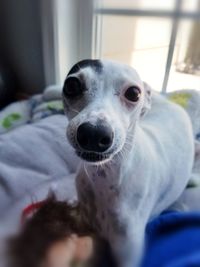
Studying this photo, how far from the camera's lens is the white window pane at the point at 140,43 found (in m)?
1.36

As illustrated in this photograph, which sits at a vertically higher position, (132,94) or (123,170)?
(132,94)

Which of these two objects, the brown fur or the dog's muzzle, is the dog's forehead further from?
the brown fur

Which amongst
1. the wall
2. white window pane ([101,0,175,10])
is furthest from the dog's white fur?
the wall

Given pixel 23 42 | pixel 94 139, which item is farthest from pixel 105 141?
pixel 23 42

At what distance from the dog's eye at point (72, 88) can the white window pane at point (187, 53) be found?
0.85 meters

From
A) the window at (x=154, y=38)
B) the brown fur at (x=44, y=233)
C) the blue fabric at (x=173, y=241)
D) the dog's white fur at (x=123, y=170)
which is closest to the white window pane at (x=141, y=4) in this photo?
the window at (x=154, y=38)

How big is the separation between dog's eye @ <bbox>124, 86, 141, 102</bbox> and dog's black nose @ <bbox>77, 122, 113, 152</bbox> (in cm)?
13

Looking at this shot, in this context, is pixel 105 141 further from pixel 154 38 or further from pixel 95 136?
pixel 154 38

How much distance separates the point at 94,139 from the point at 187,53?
3.30 feet

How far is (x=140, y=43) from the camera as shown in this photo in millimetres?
1418

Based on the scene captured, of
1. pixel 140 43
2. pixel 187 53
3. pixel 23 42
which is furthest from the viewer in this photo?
pixel 23 42

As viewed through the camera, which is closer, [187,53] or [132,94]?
[132,94]

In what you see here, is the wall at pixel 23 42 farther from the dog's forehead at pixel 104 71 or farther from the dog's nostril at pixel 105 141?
the dog's nostril at pixel 105 141

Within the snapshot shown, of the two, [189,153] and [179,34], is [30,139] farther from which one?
[179,34]
